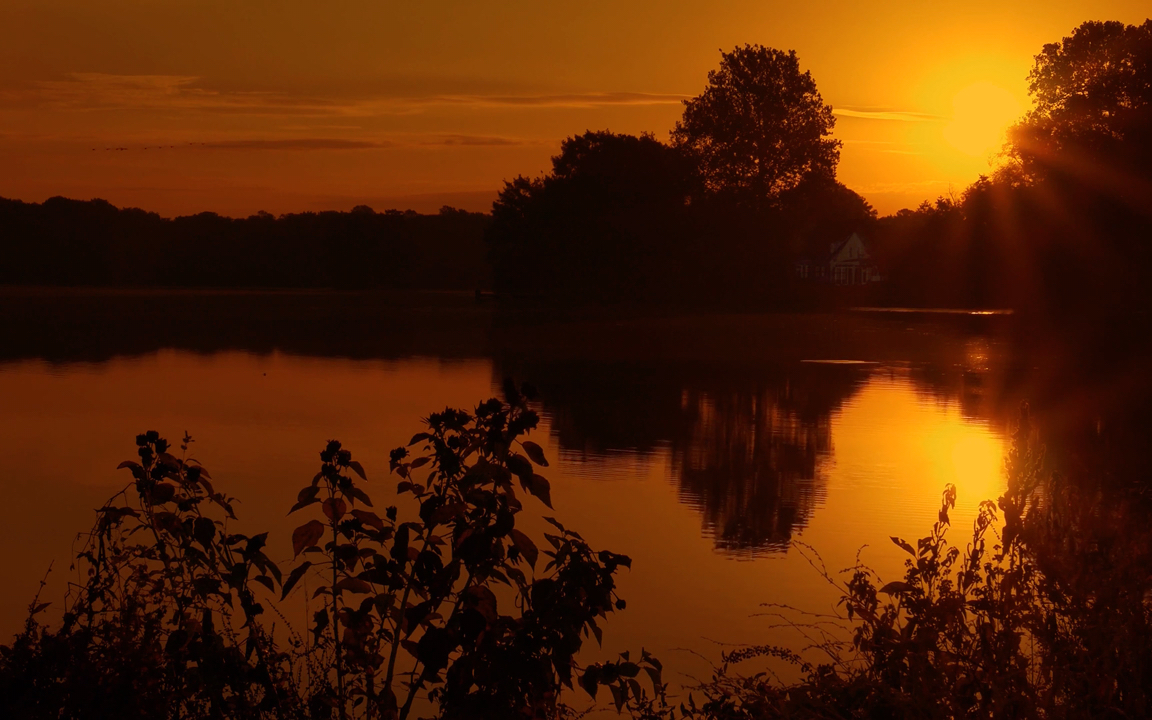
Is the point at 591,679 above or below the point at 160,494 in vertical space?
below

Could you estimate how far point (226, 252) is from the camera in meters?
132

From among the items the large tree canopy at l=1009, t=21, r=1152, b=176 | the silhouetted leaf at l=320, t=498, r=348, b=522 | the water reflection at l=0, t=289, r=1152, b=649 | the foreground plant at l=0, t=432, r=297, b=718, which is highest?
the large tree canopy at l=1009, t=21, r=1152, b=176

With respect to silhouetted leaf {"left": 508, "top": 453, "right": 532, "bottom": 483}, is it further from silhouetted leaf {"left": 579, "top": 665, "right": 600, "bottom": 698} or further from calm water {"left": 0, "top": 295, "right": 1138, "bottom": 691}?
calm water {"left": 0, "top": 295, "right": 1138, "bottom": 691}

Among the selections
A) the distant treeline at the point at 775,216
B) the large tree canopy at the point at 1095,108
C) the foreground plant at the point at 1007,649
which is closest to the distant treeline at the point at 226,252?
the distant treeline at the point at 775,216

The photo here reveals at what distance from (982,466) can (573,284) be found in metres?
58.4

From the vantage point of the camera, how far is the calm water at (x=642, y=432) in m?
9.45

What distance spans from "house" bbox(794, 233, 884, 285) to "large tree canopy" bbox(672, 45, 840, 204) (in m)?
57.3

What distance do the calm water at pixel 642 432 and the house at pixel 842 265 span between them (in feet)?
301

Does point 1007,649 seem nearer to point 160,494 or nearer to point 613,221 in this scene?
point 160,494

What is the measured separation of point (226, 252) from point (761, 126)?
243 feet

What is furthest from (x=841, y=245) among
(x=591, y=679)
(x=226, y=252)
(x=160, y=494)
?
(x=160, y=494)

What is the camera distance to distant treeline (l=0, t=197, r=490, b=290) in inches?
4518

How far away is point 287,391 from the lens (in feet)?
73.2

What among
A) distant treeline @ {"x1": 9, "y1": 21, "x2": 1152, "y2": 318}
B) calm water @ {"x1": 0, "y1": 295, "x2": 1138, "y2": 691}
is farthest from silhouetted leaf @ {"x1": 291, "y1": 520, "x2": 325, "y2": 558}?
distant treeline @ {"x1": 9, "y1": 21, "x2": 1152, "y2": 318}
